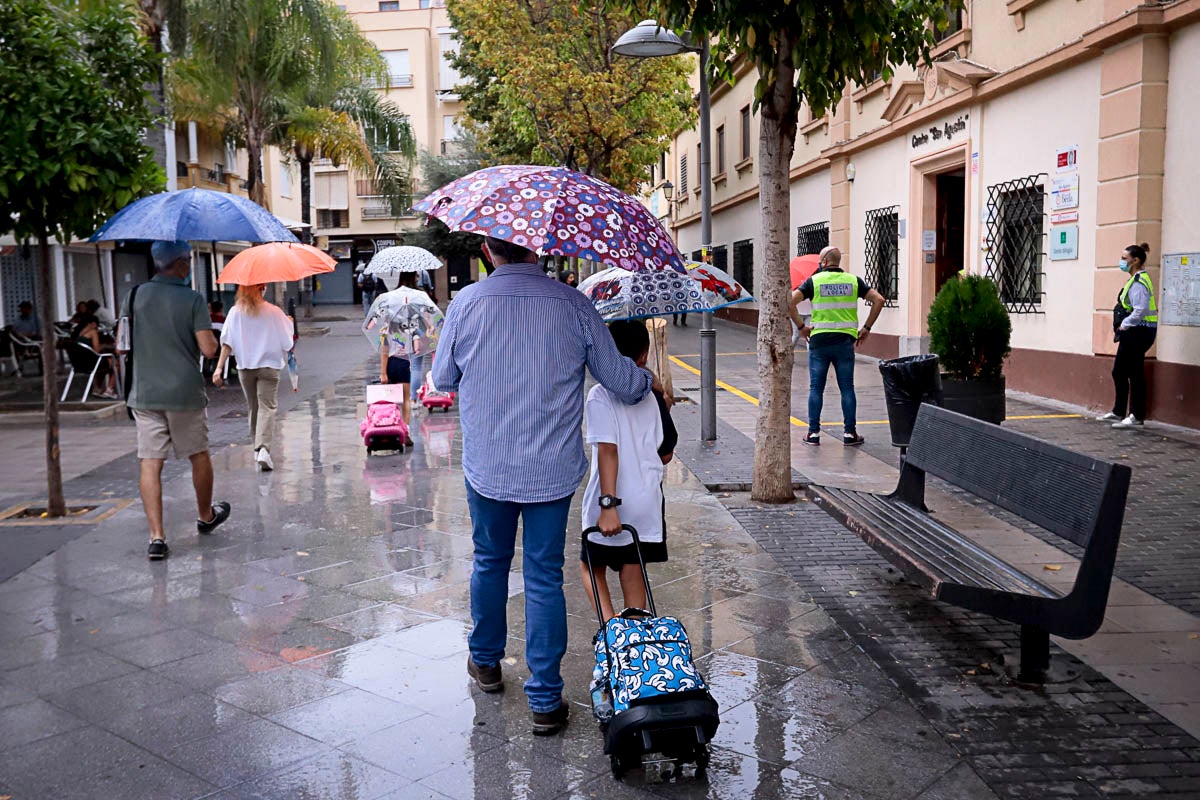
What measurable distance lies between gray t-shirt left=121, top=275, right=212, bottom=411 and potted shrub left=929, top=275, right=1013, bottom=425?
19.8ft

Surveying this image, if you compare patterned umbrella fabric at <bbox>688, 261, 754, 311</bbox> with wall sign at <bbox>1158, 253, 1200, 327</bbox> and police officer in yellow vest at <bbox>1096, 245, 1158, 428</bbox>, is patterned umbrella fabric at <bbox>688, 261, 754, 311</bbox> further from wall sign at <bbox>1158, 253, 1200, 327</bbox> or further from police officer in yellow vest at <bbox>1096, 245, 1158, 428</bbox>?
wall sign at <bbox>1158, 253, 1200, 327</bbox>

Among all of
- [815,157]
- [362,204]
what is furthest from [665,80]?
[362,204]

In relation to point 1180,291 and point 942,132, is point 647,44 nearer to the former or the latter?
point 1180,291

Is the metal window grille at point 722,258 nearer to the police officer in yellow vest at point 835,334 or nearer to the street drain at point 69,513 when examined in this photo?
the police officer in yellow vest at point 835,334

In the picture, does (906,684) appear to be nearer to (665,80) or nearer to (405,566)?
(405,566)

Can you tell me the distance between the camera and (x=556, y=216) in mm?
3875

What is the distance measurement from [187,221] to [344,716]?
3.98 metres

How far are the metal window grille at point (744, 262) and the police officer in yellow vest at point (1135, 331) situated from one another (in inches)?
690

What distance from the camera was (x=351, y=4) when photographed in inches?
2299

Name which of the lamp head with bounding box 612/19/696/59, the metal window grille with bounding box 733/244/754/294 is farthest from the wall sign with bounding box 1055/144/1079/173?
the metal window grille with bounding box 733/244/754/294

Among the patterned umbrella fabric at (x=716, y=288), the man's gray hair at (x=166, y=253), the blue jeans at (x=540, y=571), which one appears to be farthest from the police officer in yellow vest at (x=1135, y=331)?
the man's gray hair at (x=166, y=253)

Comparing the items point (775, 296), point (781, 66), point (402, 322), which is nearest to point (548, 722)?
point (775, 296)

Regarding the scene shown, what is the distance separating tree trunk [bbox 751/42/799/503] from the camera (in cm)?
743

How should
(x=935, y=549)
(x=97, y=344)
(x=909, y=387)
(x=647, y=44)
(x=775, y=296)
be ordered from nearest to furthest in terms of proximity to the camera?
(x=935, y=549)
(x=775, y=296)
(x=909, y=387)
(x=647, y=44)
(x=97, y=344)
